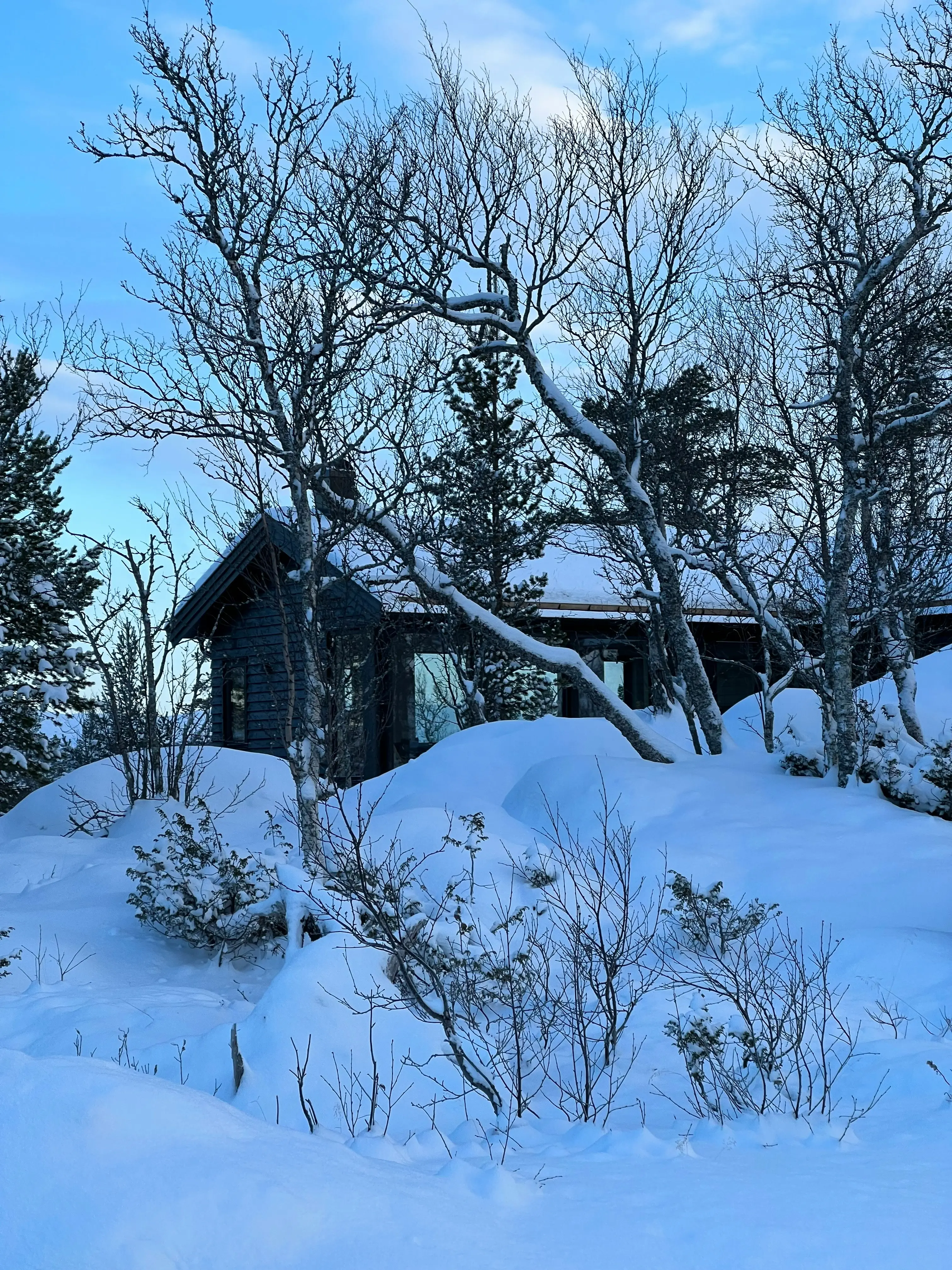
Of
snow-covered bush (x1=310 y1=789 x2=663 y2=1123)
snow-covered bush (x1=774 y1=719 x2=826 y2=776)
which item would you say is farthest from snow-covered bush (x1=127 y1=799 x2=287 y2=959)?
snow-covered bush (x1=774 y1=719 x2=826 y2=776)

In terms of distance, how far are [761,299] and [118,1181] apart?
1215 cm

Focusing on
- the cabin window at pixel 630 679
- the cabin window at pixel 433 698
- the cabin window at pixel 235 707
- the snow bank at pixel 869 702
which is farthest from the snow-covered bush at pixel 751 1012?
the cabin window at pixel 235 707

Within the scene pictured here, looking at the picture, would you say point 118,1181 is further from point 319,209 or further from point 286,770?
point 286,770

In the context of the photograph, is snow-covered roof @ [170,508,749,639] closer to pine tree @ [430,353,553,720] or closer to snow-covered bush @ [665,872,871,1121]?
pine tree @ [430,353,553,720]

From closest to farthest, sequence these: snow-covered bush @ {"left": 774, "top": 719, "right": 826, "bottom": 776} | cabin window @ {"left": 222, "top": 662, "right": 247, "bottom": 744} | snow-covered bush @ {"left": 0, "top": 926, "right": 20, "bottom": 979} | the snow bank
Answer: snow-covered bush @ {"left": 0, "top": 926, "right": 20, "bottom": 979} → snow-covered bush @ {"left": 774, "top": 719, "right": 826, "bottom": 776} → the snow bank → cabin window @ {"left": 222, "top": 662, "right": 247, "bottom": 744}

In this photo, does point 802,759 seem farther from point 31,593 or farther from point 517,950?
point 31,593

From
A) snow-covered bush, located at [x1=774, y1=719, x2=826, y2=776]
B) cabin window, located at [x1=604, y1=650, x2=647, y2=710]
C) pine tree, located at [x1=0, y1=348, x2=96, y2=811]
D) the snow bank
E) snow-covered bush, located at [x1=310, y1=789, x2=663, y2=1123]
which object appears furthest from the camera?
A: cabin window, located at [x1=604, y1=650, x2=647, y2=710]

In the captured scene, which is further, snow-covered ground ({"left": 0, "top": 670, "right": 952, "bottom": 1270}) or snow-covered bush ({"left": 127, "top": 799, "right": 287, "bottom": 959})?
snow-covered bush ({"left": 127, "top": 799, "right": 287, "bottom": 959})

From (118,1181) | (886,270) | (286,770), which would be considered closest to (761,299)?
(886,270)

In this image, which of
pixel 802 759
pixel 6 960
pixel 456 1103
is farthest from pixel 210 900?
pixel 802 759

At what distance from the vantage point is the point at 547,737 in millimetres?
11516

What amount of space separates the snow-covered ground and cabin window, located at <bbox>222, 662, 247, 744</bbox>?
9.00 metres

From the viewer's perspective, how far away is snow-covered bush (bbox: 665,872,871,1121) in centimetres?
480

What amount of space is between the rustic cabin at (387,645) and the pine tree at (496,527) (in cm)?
58
